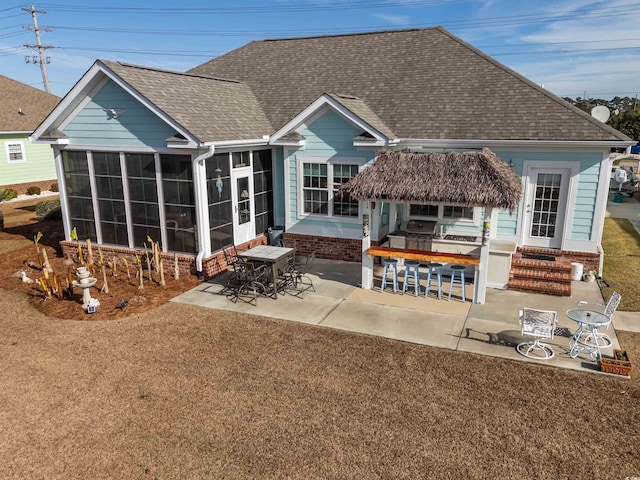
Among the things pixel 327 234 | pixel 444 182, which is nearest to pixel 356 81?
pixel 327 234

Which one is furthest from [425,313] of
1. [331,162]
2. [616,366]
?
[331,162]

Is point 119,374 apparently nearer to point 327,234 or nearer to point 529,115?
point 327,234

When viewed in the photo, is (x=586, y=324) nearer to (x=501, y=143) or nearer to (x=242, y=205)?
(x=501, y=143)

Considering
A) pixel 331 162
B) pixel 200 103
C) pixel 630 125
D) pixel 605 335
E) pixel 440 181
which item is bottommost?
pixel 605 335

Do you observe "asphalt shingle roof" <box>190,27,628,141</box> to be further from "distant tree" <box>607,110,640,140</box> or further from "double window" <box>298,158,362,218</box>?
"distant tree" <box>607,110,640,140</box>

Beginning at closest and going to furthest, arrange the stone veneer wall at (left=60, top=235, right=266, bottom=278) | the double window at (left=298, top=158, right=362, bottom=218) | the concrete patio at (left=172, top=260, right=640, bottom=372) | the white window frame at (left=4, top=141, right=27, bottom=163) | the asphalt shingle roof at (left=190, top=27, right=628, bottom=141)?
the concrete patio at (left=172, top=260, right=640, bottom=372), the stone veneer wall at (left=60, top=235, right=266, bottom=278), the asphalt shingle roof at (left=190, top=27, right=628, bottom=141), the double window at (left=298, top=158, right=362, bottom=218), the white window frame at (left=4, top=141, right=27, bottom=163)

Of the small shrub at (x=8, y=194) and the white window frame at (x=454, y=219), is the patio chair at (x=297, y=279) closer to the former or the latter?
the white window frame at (x=454, y=219)

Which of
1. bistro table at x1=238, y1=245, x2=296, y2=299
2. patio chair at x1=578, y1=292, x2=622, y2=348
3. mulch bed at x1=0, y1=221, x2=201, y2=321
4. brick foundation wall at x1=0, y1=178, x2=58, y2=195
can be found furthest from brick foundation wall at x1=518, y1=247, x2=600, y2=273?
brick foundation wall at x1=0, y1=178, x2=58, y2=195
